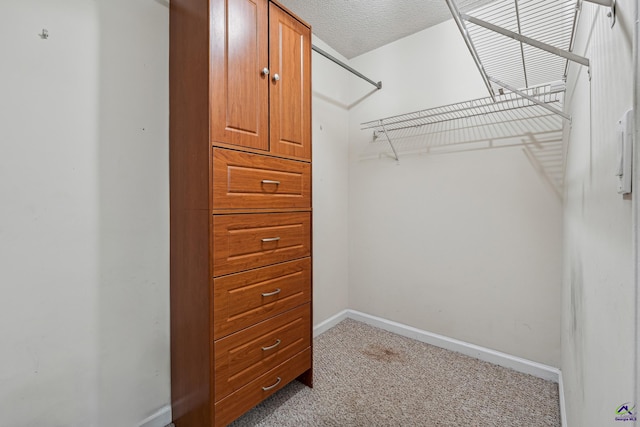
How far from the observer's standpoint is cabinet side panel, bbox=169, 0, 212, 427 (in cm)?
121

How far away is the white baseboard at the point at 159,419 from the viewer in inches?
54.3

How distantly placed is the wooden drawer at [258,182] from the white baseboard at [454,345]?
134 centimetres

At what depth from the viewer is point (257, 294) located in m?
1.38

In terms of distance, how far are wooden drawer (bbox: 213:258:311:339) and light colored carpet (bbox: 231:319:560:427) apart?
21.6 inches

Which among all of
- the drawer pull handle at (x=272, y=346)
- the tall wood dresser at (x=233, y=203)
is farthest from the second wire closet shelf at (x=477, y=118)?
the drawer pull handle at (x=272, y=346)

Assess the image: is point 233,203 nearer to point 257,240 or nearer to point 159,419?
point 257,240

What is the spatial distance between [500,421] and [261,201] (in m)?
1.65

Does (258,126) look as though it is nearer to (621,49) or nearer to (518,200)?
(621,49)

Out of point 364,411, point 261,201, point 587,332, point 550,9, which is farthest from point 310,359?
point 550,9

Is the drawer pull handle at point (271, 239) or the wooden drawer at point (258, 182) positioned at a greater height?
the wooden drawer at point (258, 182)

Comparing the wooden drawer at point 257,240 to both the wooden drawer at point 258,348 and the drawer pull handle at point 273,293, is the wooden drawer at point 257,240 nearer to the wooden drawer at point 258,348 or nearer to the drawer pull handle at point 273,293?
the drawer pull handle at point 273,293

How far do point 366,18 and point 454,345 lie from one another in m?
2.51

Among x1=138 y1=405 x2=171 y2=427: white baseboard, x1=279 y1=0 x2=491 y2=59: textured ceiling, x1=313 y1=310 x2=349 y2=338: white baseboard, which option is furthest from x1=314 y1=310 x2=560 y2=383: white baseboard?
x1=279 y1=0 x2=491 y2=59: textured ceiling

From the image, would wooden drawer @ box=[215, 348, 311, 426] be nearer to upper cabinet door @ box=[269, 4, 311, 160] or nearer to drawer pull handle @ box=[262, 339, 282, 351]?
drawer pull handle @ box=[262, 339, 282, 351]
